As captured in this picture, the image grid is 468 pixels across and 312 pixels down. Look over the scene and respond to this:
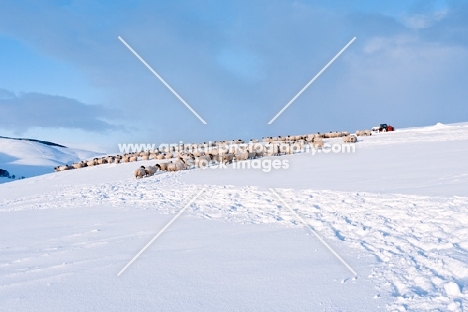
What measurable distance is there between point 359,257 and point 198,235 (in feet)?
7.50

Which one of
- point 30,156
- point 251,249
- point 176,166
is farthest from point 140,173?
point 30,156

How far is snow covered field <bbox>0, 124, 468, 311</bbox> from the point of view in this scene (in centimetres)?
358

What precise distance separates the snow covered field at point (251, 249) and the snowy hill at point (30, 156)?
34.4m

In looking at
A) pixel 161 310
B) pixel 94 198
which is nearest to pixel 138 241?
pixel 161 310

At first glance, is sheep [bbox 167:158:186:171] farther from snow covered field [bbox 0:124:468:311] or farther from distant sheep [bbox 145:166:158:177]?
snow covered field [bbox 0:124:468:311]

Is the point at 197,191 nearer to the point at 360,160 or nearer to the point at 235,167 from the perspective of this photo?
the point at 235,167

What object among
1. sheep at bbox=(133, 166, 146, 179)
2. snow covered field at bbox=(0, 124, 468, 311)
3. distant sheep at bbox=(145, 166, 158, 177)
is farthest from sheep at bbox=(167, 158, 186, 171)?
snow covered field at bbox=(0, 124, 468, 311)

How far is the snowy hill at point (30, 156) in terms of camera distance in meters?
41.7

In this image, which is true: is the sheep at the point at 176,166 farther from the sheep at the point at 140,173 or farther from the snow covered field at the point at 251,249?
the snow covered field at the point at 251,249

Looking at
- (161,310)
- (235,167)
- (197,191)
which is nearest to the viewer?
(161,310)

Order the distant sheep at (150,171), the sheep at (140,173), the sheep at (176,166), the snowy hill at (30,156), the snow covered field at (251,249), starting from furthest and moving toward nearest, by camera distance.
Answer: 1. the snowy hill at (30,156)
2. the sheep at (176,166)
3. the distant sheep at (150,171)
4. the sheep at (140,173)
5. the snow covered field at (251,249)

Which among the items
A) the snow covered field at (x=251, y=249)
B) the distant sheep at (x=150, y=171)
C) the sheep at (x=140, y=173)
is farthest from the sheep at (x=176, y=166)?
the snow covered field at (x=251, y=249)

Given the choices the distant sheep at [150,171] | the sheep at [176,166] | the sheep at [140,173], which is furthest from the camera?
the sheep at [176,166]

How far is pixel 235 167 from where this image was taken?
15875 millimetres
